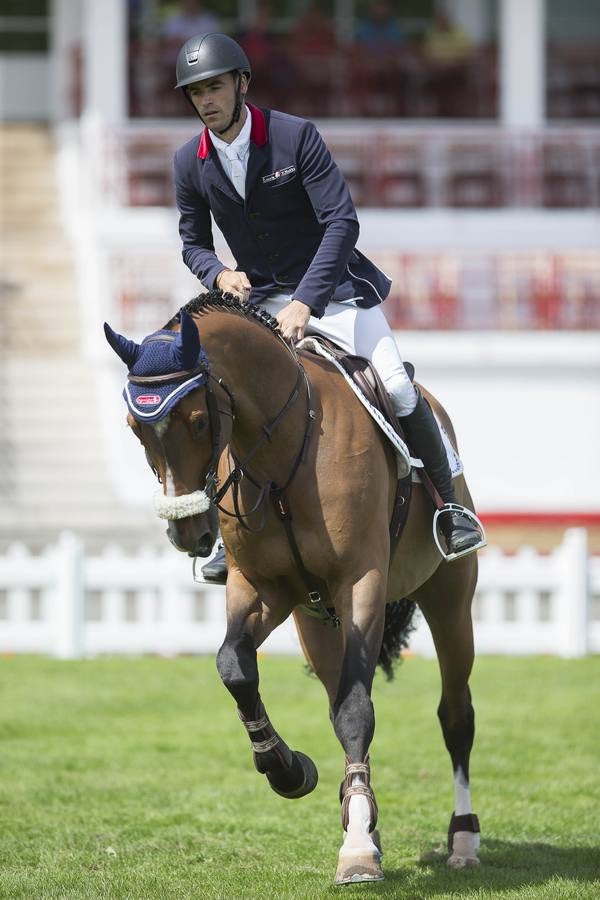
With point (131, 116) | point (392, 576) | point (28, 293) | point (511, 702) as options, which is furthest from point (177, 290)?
point (392, 576)

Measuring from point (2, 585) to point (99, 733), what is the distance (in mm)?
3614

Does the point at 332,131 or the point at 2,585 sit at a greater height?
Result: the point at 332,131

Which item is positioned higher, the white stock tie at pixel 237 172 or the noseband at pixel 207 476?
the white stock tie at pixel 237 172

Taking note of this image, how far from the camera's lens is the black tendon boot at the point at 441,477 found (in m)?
6.47

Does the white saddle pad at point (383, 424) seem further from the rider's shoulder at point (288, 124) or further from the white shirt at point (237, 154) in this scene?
the rider's shoulder at point (288, 124)

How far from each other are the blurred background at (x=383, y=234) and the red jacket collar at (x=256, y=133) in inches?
418

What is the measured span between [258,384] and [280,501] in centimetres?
46

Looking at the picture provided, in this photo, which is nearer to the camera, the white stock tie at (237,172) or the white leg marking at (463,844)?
the white stock tie at (237,172)

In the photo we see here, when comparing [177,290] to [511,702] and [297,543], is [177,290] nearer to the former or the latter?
[511,702]

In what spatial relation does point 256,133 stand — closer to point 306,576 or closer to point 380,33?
point 306,576

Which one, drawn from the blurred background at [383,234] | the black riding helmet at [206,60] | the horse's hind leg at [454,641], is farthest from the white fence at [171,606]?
the black riding helmet at [206,60]

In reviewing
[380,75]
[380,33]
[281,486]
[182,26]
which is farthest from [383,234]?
[281,486]

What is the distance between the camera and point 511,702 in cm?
1131

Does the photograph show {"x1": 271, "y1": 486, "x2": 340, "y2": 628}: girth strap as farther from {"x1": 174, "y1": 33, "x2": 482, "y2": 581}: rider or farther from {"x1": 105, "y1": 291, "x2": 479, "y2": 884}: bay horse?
{"x1": 174, "y1": 33, "x2": 482, "y2": 581}: rider
